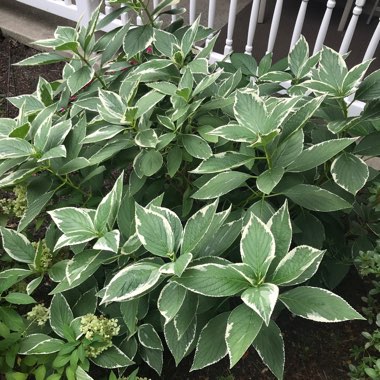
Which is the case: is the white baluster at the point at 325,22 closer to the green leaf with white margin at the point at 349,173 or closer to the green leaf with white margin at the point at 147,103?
the green leaf with white margin at the point at 349,173

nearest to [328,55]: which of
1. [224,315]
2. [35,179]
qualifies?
[224,315]

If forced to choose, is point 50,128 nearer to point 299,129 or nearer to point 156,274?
point 156,274

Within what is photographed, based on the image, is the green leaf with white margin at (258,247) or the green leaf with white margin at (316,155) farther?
the green leaf with white margin at (316,155)

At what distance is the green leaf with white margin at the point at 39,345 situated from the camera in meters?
1.33

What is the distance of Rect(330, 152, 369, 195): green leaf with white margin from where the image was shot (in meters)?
1.28

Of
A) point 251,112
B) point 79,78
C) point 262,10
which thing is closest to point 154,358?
point 251,112

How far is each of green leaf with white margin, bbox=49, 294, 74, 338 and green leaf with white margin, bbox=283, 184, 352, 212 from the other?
0.83m

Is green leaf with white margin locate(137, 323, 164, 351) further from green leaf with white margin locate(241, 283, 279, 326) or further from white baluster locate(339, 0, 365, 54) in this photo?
white baluster locate(339, 0, 365, 54)

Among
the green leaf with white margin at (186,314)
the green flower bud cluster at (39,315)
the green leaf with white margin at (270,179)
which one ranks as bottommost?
the green flower bud cluster at (39,315)

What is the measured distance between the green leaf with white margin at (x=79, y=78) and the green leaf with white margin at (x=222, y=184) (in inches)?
25.7

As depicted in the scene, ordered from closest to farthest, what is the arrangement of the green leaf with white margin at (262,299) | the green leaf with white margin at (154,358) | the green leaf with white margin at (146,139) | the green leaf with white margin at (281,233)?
the green leaf with white margin at (262,299)
the green leaf with white margin at (281,233)
the green leaf with white margin at (146,139)
the green leaf with white margin at (154,358)

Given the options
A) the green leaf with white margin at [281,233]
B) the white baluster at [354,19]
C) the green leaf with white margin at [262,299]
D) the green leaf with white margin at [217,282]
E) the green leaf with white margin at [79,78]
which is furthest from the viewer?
the white baluster at [354,19]

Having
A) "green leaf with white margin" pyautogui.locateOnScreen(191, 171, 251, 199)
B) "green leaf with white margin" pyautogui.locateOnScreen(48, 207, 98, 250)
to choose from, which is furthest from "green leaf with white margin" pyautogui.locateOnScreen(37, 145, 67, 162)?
"green leaf with white margin" pyautogui.locateOnScreen(191, 171, 251, 199)

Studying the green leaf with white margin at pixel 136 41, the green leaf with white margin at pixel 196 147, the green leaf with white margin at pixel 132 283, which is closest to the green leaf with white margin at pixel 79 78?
the green leaf with white margin at pixel 136 41
